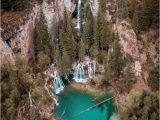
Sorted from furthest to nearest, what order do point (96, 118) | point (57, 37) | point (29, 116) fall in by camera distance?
point (57, 37), point (96, 118), point (29, 116)

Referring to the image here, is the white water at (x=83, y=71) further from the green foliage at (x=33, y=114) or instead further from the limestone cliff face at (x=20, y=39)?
the green foliage at (x=33, y=114)

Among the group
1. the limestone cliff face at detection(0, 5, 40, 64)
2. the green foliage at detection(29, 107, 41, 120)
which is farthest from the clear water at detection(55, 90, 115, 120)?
the limestone cliff face at detection(0, 5, 40, 64)

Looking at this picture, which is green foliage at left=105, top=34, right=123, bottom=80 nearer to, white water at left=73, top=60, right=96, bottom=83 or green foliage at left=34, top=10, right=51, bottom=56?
white water at left=73, top=60, right=96, bottom=83

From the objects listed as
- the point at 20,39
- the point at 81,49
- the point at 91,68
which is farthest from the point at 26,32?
the point at 91,68

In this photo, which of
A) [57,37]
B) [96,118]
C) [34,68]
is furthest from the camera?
[57,37]

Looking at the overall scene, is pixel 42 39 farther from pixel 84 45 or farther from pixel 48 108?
pixel 48 108

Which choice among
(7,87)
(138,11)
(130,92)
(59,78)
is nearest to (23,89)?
(7,87)

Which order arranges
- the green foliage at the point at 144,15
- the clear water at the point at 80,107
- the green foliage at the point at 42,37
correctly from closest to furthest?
the clear water at the point at 80,107 → the green foliage at the point at 144,15 → the green foliage at the point at 42,37

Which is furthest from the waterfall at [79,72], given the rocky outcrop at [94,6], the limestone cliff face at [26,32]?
the rocky outcrop at [94,6]
